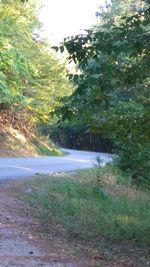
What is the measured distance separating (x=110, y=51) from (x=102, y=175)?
43.3 ft

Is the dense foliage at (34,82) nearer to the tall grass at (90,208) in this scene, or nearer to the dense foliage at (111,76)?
the tall grass at (90,208)

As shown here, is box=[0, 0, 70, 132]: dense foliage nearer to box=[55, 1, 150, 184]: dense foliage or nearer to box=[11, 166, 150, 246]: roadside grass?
box=[11, 166, 150, 246]: roadside grass

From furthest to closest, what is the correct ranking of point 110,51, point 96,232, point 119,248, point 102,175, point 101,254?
point 102,175 → point 96,232 → point 119,248 → point 101,254 → point 110,51

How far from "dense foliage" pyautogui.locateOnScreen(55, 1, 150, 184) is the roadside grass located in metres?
2.67

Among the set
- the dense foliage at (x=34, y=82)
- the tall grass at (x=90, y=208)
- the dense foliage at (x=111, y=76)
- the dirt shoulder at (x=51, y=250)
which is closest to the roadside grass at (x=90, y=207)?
the tall grass at (x=90, y=208)

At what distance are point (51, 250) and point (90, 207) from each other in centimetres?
555

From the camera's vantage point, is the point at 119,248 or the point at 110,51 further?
the point at 119,248

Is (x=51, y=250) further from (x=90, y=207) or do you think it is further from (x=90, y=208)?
(x=90, y=207)

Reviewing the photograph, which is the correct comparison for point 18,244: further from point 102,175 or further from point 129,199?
point 102,175

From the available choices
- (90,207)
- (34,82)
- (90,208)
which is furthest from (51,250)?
(34,82)

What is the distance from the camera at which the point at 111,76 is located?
7.89m

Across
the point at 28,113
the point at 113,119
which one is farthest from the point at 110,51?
the point at 28,113

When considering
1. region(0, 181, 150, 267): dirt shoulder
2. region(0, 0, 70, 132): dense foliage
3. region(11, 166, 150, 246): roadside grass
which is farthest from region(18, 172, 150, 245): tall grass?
region(0, 0, 70, 132): dense foliage

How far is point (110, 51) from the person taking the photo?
787cm
